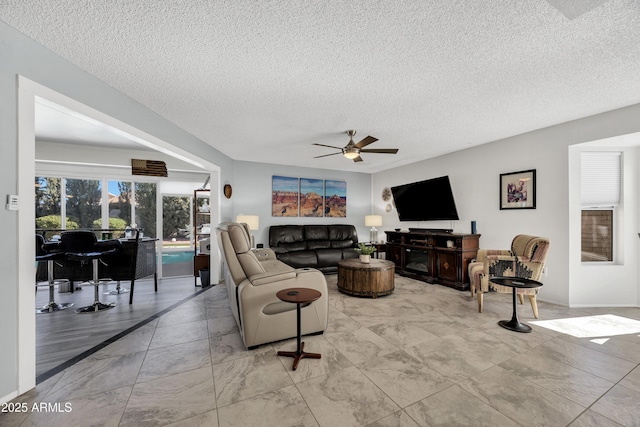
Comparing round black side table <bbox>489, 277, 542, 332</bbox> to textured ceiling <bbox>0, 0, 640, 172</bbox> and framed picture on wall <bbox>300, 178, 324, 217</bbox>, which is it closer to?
textured ceiling <bbox>0, 0, 640, 172</bbox>

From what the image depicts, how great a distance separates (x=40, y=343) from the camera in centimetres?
253

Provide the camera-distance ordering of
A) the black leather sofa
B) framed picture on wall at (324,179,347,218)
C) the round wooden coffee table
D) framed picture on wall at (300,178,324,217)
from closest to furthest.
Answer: the round wooden coffee table, the black leather sofa, framed picture on wall at (300,178,324,217), framed picture on wall at (324,179,347,218)

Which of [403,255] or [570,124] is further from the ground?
[570,124]

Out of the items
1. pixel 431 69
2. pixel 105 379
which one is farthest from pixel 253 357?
pixel 431 69

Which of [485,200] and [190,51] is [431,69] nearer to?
[190,51]

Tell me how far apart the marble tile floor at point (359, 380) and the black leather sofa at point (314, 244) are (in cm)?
261

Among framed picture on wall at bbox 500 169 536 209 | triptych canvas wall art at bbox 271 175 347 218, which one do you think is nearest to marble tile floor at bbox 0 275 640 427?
framed picture on wall at bbox 500 169 536 209

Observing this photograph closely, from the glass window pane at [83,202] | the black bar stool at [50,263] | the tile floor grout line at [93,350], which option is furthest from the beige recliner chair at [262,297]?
the glass window pane at [83,202]

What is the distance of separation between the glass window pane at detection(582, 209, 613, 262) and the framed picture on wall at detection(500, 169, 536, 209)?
669 mm

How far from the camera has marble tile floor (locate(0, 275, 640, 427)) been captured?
159 cm

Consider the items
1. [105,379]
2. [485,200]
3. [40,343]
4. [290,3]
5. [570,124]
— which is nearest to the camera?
[290,3]

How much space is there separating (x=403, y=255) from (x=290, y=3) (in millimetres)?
5035

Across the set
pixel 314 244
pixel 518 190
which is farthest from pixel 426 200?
pixel 314 244

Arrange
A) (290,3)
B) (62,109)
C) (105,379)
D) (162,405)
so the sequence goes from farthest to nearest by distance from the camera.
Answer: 1. (62,109)
2. (105,379)
3. (162,405)
4. (290,3)
